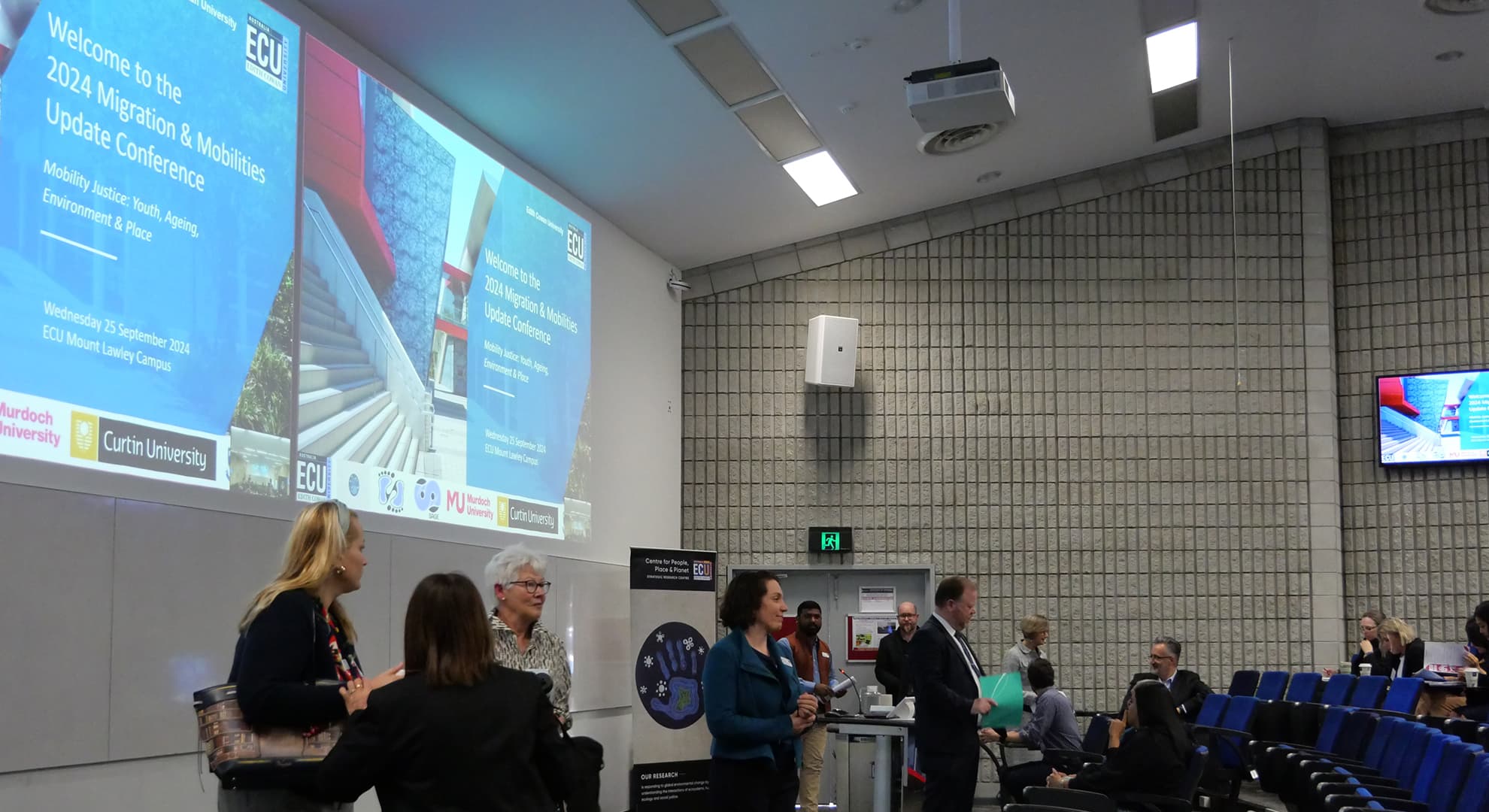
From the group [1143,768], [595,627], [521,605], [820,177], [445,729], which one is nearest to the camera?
[445,729]

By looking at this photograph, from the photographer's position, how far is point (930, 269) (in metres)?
10.9

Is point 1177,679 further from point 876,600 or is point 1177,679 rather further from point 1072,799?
point 1072,799

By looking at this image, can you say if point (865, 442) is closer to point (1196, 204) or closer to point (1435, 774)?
point (1196, 204)

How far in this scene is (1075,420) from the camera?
35.3 feet

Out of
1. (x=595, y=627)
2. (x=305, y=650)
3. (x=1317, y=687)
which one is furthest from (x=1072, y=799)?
(x=1317, y=687)

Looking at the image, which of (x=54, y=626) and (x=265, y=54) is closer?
(x=54, y=626)

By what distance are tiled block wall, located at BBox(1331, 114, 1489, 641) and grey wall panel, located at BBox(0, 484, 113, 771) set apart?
9.37 m

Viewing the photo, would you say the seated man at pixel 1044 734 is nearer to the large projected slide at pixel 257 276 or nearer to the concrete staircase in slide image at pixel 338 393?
the large projected slide at pixel 257 276

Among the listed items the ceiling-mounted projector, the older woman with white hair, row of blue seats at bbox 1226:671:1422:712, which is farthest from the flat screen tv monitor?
the older woman with white hair

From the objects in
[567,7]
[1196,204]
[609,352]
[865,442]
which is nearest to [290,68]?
[567,7]

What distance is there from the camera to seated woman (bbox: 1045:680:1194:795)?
16.2 ft

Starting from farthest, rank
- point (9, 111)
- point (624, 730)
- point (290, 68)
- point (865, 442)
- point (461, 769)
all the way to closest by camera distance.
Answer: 1. point (865, 442)
2. point (624, 730)
3. point (290, 68)
4. point (9, 111)
5. point (461, 769)

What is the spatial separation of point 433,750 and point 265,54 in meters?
3.99

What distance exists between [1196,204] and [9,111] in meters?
9.27
